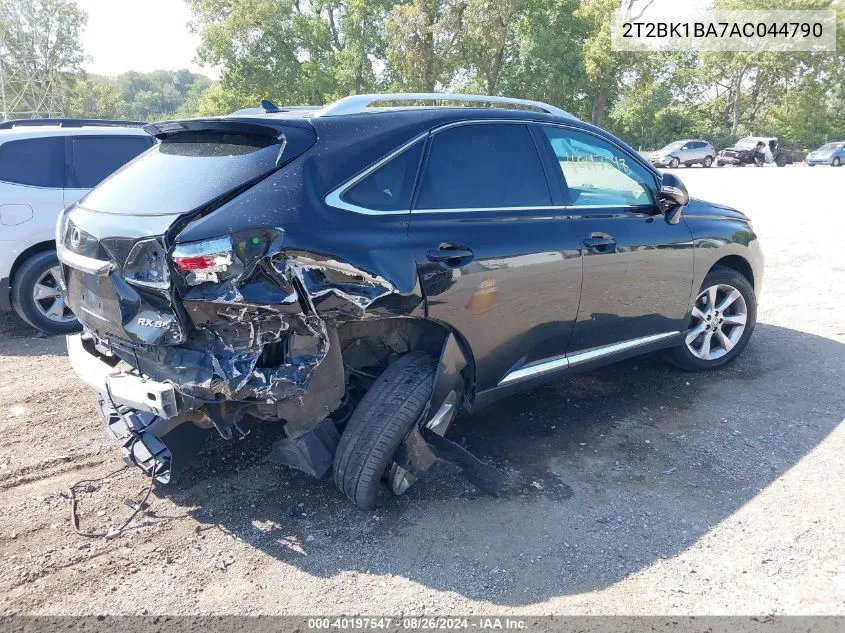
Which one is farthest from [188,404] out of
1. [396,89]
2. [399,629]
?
[396,89]

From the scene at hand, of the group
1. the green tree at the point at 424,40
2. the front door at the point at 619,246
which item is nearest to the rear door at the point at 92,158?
the front door at the point at 619,246

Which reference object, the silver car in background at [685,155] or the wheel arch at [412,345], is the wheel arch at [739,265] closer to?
the wheel arch at [412,345]

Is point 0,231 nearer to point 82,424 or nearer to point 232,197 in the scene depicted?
point 82,424

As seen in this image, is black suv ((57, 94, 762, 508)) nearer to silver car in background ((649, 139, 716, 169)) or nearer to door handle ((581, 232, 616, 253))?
door handle ((581, 232, 616, 253))

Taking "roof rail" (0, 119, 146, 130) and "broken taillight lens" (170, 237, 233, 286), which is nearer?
"broken taillight lens" (170, 237, 233, 286)

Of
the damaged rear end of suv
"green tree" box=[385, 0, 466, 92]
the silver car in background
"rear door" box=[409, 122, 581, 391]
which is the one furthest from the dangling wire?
the silver car in background

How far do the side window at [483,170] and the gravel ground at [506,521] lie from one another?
4.88 ft

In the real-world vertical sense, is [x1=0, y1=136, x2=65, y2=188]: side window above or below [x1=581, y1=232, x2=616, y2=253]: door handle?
above

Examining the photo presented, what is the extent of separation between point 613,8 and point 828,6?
1533cm

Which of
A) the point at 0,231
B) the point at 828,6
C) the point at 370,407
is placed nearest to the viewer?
the point at 370,407

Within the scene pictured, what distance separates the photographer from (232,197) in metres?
2.77

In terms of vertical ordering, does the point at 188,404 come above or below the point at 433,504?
above

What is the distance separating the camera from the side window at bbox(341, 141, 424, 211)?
2994mm

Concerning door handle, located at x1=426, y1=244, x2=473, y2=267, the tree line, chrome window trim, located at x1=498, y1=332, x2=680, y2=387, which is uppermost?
the tree line
